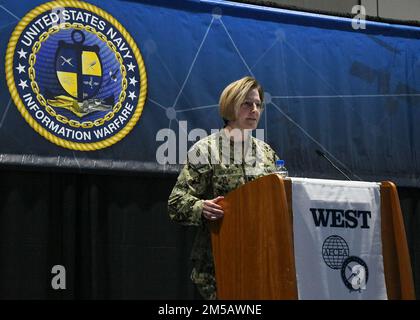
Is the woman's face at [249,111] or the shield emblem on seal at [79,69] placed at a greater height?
the shield emblem on seal at [79,69]

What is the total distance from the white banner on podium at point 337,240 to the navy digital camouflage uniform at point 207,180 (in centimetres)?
38

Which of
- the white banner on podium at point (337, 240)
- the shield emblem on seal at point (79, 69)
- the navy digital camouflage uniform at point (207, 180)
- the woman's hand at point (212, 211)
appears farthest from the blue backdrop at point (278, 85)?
the white banner on podium at point (337, 240)

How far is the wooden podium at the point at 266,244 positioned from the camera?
2012 mm

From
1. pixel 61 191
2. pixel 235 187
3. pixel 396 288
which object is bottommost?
pixel 396 288

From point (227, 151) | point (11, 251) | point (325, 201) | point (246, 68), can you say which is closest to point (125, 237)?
point (11, 251)

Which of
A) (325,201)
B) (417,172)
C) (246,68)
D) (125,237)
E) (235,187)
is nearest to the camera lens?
(325,201)

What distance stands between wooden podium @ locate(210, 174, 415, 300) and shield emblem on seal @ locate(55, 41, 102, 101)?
1.55 metres

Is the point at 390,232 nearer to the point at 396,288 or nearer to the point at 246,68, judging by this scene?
the point at 396,288

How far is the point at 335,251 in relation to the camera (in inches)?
83.1

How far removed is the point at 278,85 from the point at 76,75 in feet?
3.68

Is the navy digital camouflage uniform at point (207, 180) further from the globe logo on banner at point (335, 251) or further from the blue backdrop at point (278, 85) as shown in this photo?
the blue backdrop at point (278, 85)

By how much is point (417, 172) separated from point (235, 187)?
2236 millimetres

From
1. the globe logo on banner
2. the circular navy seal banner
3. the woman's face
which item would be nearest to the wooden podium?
the globe logo on banner

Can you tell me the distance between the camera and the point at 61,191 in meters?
3.60
